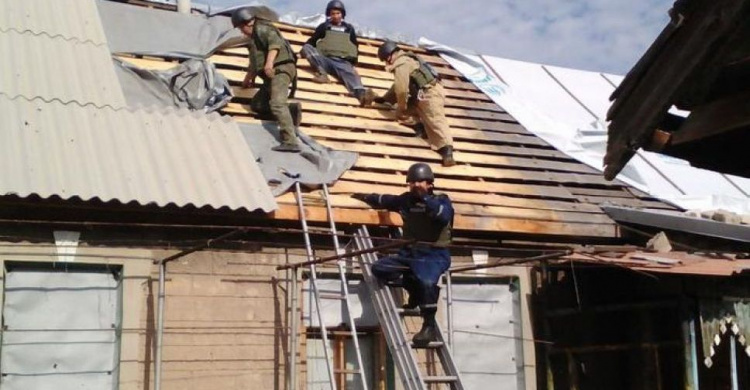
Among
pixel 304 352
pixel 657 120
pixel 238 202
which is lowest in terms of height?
pixel 304 352

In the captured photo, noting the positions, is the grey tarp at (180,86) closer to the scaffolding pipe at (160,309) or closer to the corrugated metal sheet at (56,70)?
the corrugated metal sheet at (56,70)

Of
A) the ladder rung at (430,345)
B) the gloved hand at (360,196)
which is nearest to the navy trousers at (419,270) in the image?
the ladder rung at (430,345)

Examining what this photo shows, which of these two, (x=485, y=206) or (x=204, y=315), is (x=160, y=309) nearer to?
(x=204, y=315)

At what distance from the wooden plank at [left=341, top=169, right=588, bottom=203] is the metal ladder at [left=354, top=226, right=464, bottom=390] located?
87cm

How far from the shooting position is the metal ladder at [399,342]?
7.55 m

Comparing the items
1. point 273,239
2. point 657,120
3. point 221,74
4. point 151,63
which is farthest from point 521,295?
point 657,120

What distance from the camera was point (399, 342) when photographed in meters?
7.81

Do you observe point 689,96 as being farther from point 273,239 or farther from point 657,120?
point 273,239

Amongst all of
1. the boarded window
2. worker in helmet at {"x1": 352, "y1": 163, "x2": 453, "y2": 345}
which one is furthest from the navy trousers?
the boarded window

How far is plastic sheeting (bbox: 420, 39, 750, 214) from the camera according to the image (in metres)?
11.1

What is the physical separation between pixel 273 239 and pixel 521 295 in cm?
Result: 257

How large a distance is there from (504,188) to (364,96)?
184 cm

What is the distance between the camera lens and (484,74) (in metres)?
12.4

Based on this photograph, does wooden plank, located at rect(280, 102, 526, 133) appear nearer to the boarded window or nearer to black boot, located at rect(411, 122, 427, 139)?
black boot, located at rect(411, 122, 427, 139)
